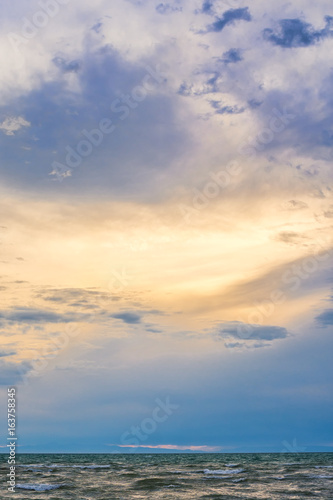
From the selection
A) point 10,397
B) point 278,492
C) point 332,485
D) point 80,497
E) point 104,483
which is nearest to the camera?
point 10,397

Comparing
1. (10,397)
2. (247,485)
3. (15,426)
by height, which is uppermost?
(10,397)

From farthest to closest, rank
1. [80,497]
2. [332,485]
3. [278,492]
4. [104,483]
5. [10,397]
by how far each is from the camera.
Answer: [104,483] → [332,485] → [278,492] → [80,497] → [10,397]

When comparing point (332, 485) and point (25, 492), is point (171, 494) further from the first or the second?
point (332, 485)

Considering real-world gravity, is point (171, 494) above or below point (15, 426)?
below

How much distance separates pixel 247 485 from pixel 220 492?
664 centimetres

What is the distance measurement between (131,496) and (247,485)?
44.5ft

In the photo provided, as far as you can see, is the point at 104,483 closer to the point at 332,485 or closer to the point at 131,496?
the point at 131,496

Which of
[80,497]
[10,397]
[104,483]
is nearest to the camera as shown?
[10,397]

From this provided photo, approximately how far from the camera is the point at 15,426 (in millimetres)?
30688

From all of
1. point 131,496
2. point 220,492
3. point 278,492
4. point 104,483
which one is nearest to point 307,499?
point 278,492

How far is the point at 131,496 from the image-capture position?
33.4 m

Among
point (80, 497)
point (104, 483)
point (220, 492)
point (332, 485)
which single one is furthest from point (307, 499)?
point (104, 483)

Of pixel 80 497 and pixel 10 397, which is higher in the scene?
pixel 10 397

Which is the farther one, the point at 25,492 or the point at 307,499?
the point at 25,492
